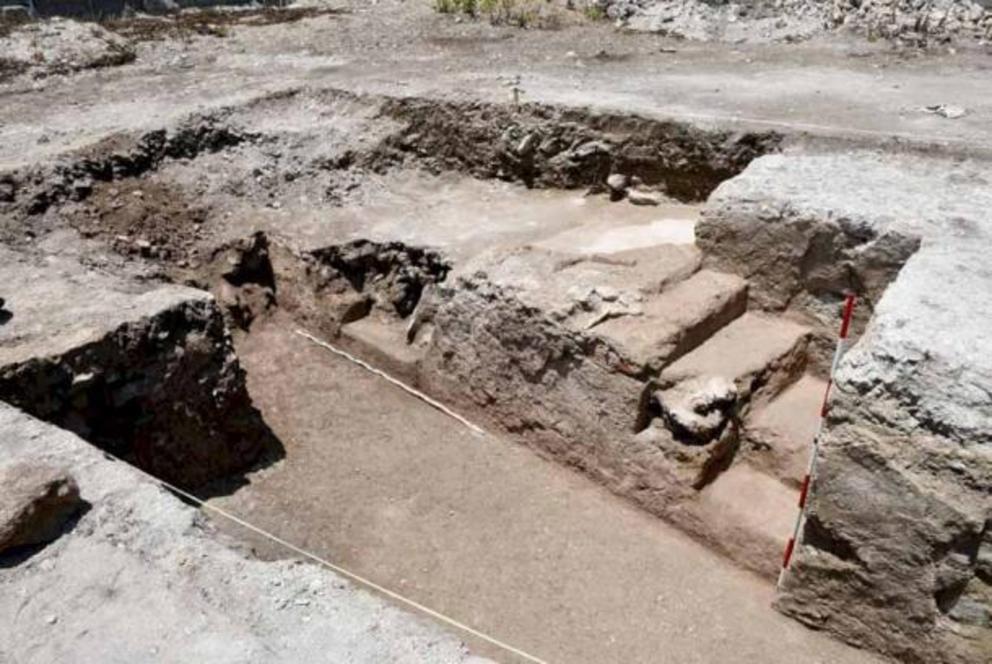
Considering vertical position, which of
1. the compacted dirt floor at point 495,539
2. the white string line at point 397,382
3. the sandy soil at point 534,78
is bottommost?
the compacted dirt floor at point 495,539

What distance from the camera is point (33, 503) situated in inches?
118

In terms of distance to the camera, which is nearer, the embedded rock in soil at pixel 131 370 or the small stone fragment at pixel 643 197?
the embedded rock in soil at pixel 131 370

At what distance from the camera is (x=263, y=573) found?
295cm

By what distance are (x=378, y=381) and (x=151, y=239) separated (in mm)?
1929

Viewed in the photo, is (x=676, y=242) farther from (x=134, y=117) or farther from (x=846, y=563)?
(x=134, y=117)

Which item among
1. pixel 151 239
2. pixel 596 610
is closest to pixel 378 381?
pixel 151 239

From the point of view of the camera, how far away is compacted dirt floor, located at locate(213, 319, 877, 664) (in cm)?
422

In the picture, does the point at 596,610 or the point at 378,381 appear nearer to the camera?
the point at 596,610

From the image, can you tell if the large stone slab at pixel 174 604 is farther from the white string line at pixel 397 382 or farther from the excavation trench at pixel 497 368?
the white string line at pixel 397 382

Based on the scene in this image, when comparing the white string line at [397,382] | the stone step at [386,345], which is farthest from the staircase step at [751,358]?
the stone step at [386,345]

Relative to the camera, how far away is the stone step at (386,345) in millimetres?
6074

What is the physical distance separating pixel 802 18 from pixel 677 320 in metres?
5.85

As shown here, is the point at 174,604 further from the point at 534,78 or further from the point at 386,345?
the point at 534,78

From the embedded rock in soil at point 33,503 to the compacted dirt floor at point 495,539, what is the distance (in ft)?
5.36
